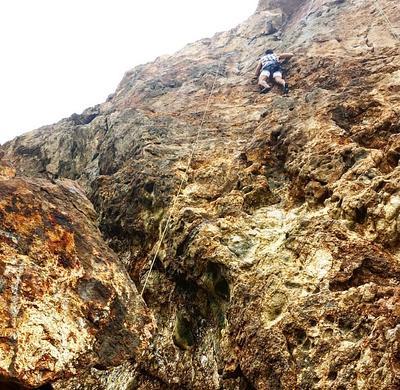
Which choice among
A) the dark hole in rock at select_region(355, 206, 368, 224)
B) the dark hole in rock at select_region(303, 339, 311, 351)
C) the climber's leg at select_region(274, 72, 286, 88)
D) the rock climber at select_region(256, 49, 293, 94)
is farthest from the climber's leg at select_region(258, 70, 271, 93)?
the dark hole in rock at select_region(303, 339, 311, 351)

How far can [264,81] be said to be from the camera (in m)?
13.2

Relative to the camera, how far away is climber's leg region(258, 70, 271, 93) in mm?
12930

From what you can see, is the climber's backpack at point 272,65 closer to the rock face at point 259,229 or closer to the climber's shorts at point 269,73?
the climber's shorts at point 269,73

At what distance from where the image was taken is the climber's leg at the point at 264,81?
1293 centimetres

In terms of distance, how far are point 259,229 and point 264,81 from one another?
771cm

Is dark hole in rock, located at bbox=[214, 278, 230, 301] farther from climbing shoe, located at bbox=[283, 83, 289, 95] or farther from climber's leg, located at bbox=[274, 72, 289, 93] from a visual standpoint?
climber's leg, located at bbox=[274, 72, 289, 93]

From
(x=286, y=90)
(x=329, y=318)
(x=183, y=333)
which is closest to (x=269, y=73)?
(x=286, y=90)

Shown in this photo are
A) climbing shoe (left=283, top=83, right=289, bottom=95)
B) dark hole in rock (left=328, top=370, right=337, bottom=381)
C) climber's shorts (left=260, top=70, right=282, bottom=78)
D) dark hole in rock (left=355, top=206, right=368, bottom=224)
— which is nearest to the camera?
dark hole in rock (left=328, top=370, right=337, bottom=381)

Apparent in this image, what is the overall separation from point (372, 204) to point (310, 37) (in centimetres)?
1219

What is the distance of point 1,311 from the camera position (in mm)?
5309

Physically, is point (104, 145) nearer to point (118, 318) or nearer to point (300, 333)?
point (118, 318)

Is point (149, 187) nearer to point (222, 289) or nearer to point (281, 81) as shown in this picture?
point (222, 289)

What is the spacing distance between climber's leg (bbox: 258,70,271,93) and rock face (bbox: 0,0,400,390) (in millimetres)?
490

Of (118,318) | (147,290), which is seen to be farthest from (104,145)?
(118,318)
